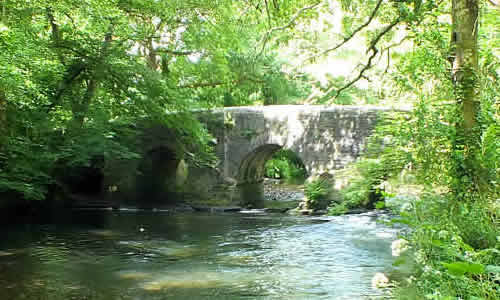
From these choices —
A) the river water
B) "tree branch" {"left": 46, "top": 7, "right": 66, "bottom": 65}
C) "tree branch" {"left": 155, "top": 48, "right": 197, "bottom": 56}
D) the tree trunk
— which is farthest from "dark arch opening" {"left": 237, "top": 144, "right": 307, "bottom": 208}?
the tree trunk

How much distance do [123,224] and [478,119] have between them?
9308 millimetres

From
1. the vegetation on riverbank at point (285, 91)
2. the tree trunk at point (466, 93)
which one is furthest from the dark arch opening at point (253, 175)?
the tree trunk at point (466, 93)

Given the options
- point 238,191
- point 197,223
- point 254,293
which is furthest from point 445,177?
point 238,191

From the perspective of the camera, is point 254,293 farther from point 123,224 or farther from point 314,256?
point 123,224

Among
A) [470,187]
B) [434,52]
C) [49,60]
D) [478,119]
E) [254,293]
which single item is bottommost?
[254,293]

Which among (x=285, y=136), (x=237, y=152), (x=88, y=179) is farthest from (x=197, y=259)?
(x=88, y=179)

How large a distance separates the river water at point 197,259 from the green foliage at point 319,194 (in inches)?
34.0

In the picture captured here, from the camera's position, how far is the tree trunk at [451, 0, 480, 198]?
4207mm

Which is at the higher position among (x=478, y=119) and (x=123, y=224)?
(x=478, y=119)

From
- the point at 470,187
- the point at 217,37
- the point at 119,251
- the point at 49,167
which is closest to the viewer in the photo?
the point at 470,187

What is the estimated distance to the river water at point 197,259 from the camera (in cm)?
624

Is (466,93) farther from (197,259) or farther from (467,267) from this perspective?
(197,259)

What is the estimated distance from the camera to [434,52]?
4.96 metres

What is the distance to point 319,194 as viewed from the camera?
43.6ft
